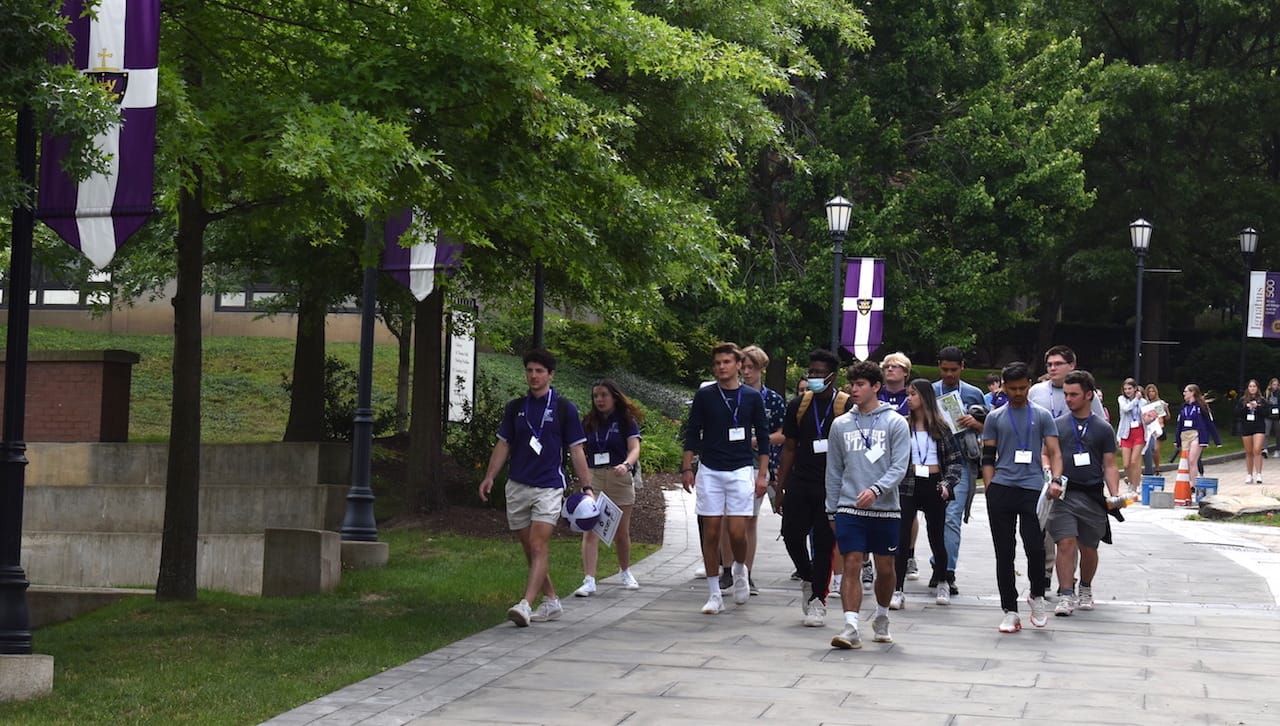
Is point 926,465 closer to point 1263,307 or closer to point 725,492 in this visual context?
point 725,492

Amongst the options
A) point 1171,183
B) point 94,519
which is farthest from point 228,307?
point 1171,183

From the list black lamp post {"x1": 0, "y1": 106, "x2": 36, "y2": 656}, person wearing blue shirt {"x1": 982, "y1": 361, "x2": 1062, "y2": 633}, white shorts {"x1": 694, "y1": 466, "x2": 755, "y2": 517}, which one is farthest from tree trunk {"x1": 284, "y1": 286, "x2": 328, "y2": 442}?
black lamp post {"x1": 0, "y1": 106, "x2": 36, "y2": 656}

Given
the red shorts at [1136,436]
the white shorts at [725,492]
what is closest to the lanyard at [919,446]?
the white shorts at [725,492]

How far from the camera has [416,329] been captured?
18.3 meters

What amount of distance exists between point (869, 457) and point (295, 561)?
501 centimetres

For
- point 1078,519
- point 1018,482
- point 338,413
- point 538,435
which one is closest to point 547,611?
point 538,435

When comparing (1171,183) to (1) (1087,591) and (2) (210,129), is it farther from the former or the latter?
(2) (210,129)

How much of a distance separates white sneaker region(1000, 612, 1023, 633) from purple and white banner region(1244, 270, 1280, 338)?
93.2ft

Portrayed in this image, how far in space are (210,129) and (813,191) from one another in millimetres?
22709

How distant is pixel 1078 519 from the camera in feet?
38.5

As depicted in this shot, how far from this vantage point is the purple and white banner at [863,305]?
24.1 metres

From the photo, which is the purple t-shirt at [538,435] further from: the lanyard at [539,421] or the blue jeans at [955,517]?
the blue jeans at [955,517]

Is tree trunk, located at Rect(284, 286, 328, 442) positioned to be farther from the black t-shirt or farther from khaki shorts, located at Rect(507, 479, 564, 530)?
the black t-shirt

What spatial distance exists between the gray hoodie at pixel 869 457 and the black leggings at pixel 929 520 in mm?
1833
